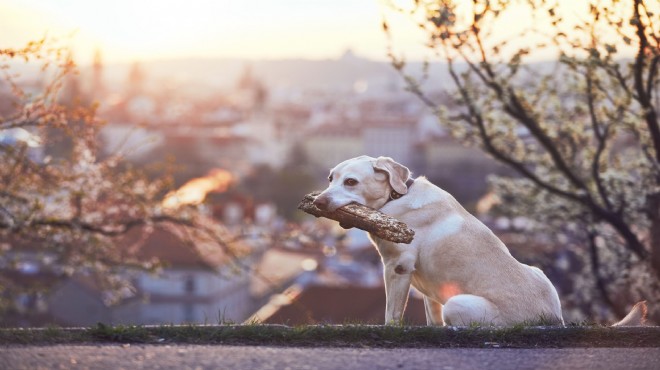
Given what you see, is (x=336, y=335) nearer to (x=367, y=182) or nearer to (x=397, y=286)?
(x=397, y=286)

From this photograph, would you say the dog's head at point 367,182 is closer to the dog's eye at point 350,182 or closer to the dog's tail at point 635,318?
the dog's eye at point 350,182

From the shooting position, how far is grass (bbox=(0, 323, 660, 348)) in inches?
217

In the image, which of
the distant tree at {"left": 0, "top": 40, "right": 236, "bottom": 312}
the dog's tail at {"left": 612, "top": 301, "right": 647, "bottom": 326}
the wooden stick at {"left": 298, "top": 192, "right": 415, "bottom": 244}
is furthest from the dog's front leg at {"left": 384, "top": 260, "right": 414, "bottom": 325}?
the distant tree at {"left": 0, "top": 40, "right": 236, "bottom": 312}

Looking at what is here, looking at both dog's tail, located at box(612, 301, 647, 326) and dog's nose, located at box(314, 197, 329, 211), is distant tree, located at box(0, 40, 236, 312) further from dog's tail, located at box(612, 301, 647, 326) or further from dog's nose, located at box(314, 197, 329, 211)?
dog's tail, located at box(612, 301, 647, 326)

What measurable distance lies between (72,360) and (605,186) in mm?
8783

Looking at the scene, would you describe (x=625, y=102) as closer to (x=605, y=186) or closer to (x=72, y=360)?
(x=605, y=186)

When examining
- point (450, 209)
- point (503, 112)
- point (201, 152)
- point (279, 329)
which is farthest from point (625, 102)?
point (201, 152)

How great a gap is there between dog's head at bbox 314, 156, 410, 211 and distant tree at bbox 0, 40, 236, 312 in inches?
160

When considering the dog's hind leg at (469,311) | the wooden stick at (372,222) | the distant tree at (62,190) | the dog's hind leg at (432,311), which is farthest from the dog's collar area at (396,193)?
the distant tree at (62,190)

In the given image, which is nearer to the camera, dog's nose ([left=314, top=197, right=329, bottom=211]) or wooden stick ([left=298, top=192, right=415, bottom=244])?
wooden stick ([left=298, top=192, right=415, bottom=244])

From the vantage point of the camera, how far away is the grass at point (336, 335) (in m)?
5.51

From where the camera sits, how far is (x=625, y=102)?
1106 cm

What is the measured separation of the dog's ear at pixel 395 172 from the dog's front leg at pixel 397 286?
1.53ft

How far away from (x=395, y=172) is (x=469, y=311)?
0.97 metres
